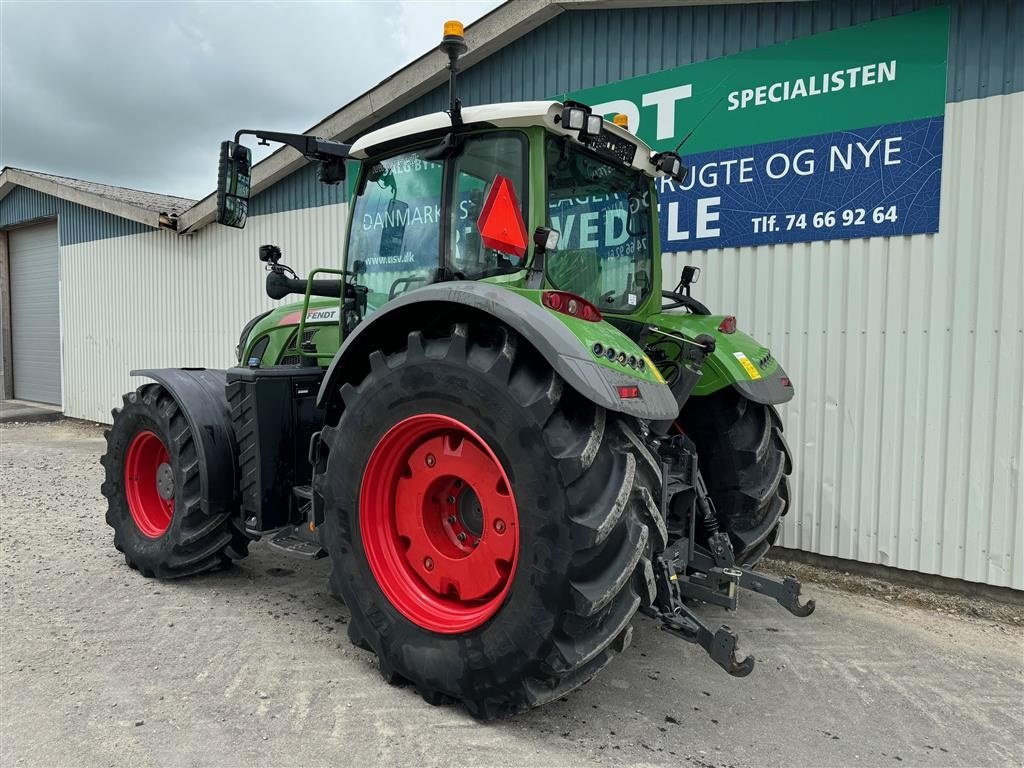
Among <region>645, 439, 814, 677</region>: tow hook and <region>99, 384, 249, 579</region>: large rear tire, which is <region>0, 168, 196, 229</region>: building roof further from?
<region>645, 439, 814, 677</region>: tow hook

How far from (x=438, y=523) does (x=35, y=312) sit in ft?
45.4

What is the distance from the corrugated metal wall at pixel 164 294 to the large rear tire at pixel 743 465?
17.7 feet

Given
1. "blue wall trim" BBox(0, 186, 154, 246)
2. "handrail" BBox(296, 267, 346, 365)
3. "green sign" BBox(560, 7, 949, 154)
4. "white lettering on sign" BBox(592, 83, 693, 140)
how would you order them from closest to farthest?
"handrail" BBox(296, 267, 346, 365)
"green sign" BBox(560, 7, 949, 154)
"white lettering on sign" BBox(592, 83, 693, 140)
"blue wall trim" BBox(0, 186, 154, 246)

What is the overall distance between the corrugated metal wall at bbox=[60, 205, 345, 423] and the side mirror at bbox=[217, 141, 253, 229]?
4509 mm

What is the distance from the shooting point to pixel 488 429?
2.59 m

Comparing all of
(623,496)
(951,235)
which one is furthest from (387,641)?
(951,235)

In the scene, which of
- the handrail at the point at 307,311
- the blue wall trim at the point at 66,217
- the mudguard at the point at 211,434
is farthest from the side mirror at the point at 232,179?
the blue wall trim at the point at 66,217

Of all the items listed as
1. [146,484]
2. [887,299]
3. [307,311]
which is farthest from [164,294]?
[887,299]

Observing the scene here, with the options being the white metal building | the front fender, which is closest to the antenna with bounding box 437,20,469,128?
the front fender

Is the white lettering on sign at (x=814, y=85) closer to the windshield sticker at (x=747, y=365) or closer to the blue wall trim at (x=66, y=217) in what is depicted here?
the windshield sticker at (x=747, y=365)

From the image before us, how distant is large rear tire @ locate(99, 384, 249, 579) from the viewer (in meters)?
3.96

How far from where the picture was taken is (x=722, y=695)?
299cm

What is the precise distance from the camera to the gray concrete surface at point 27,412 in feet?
40.9

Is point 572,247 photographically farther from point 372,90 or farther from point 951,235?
point 372,90
